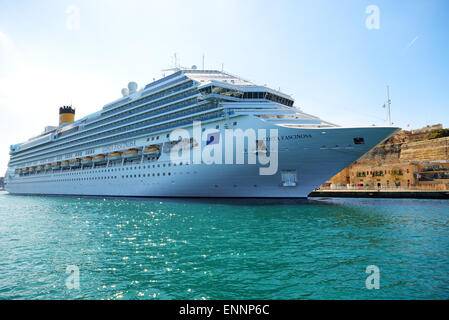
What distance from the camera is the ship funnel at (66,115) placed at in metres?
67.2

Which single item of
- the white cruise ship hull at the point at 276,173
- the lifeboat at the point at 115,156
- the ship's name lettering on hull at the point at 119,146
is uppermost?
the ship's name lettering on hull at the point at 119,146

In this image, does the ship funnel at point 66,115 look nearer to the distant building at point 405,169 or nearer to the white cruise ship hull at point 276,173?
the white cruise ship hull at point 276,173

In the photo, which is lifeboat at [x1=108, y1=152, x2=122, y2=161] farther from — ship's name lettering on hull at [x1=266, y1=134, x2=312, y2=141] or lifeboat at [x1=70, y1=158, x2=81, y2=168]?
ship's name lettering on hull at [x1=266, y1=134, x2=312, y2=141]

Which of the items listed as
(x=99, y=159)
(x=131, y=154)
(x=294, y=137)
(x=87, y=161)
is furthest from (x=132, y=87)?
(x=294, y=137)

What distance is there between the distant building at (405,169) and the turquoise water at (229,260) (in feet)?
109

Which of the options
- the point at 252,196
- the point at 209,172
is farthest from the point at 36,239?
the point at 252,196

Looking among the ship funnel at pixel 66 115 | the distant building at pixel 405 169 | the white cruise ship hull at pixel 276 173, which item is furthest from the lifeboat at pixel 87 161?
the distant building at pixel 405 169

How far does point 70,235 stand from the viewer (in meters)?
12.6

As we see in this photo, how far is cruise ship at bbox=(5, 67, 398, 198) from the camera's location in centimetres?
2195

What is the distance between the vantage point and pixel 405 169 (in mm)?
43062

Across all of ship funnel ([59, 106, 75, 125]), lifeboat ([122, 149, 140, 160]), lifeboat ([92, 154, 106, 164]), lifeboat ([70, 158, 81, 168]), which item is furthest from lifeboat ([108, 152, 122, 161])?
ship funnel ([59, 106, 75, 125])

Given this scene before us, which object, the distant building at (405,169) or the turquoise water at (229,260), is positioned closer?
→ the turquoise water at (229,260)
